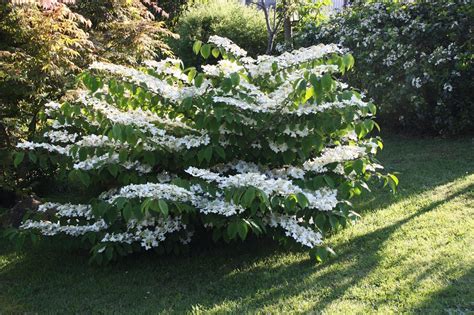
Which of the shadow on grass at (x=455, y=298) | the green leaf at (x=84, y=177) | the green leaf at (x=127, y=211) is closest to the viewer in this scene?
the shadow on grass at (x=455, y=298)

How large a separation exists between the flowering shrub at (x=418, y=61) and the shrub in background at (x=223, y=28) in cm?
309

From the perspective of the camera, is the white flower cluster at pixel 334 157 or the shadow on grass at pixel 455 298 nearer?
the shadow on grass at pixel 455 298

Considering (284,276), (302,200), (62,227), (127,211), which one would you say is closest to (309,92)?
(302,200)

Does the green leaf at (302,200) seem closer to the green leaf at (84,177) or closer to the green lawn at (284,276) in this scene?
the green lawn at (284,276)

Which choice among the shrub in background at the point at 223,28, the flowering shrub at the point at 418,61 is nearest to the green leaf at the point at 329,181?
the flowering shrub at the point at 418,61

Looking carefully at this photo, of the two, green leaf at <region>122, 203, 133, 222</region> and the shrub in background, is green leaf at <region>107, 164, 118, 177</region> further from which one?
the shrub in background

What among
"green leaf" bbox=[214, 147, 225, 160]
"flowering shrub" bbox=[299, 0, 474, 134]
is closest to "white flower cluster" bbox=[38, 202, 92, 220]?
"green leaf" bbox=[214, 147, 225, 160]

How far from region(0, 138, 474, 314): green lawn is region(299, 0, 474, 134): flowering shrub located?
3.14 meters

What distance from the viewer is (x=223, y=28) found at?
12656mm

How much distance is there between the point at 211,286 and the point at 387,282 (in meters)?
1.26

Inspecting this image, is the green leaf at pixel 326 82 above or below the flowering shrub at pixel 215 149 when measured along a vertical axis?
above

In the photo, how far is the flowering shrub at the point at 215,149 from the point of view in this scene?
3955mm

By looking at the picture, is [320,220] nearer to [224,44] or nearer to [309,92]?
[309,92]

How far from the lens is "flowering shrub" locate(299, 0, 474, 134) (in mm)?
8109
